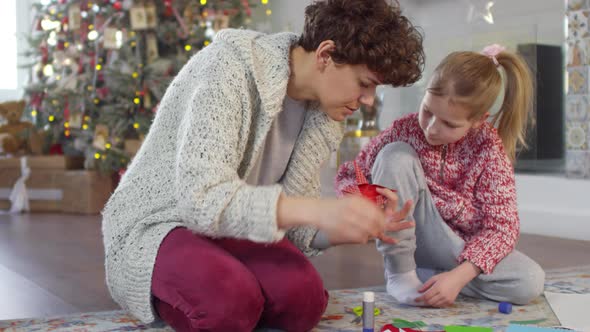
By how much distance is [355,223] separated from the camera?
0.96 metres

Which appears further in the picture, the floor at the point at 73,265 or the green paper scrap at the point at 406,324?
the floor at the point at 73,265

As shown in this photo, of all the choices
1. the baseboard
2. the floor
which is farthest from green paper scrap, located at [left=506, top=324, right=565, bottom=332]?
the baseboard

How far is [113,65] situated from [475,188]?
2577 mm

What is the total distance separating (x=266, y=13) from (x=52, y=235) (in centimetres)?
228

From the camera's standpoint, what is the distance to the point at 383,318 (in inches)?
53.8

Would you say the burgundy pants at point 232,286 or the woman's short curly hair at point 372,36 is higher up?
the woman's short curly hair at point 372,36

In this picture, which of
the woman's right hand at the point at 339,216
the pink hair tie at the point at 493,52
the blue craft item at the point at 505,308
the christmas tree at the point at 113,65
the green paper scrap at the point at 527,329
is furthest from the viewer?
the christmas tree at the point at 113,65

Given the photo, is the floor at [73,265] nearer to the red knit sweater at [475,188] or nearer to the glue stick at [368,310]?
the red knit sweater at [475,188]

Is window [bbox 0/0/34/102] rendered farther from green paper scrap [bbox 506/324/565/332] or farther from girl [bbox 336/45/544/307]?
green paper scrap [bbox 506/324/565/332]

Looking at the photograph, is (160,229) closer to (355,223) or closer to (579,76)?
(355,223)

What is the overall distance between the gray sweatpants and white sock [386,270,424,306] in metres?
0.01

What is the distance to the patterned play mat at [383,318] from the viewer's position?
1320 mm

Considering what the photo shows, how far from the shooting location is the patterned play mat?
1.32 metres

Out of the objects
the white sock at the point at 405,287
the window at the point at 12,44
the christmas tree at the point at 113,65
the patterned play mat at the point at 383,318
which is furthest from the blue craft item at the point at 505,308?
the window at the point at 12,44
